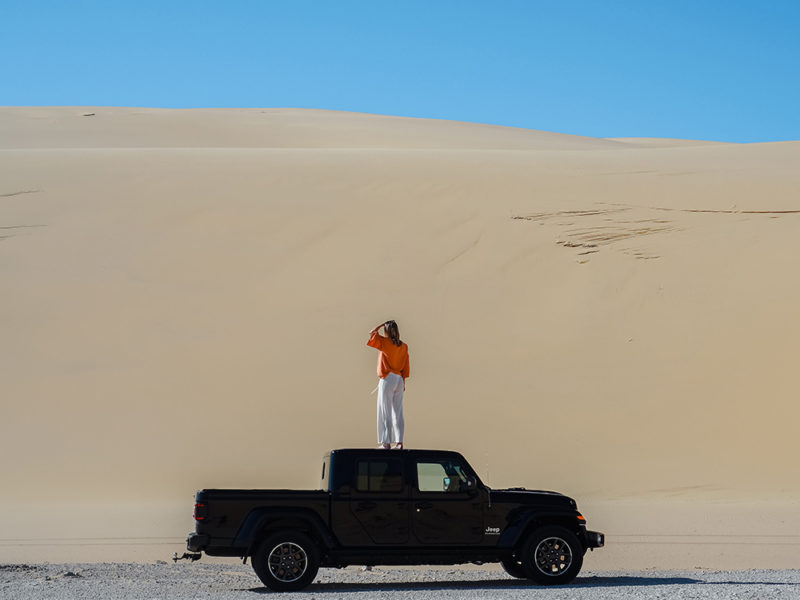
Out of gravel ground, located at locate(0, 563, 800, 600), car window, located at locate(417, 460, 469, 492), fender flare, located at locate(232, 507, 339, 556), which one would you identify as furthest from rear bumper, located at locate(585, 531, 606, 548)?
fender flare, located at locate(232, 507, 339, 556)

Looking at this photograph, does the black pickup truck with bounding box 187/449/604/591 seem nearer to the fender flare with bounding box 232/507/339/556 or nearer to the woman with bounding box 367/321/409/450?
the fender flare with bounding box 232/507/339/556

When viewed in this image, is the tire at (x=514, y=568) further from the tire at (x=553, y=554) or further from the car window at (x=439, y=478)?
the car window at (x=439, y=478)

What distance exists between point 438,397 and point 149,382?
4261 mm

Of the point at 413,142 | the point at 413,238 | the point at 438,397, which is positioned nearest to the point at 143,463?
the point at 438,397

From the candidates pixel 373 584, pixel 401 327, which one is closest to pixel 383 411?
pixel 373 584

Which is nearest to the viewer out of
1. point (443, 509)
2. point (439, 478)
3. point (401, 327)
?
point (443, 509)

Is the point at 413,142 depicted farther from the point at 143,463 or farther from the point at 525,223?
the point at 143,463

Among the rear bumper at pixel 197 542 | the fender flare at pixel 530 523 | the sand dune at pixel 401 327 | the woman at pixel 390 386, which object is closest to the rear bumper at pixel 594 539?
the fender flare at pixel 530 523

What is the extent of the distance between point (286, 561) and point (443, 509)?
1.36m

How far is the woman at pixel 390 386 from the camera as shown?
1078cm

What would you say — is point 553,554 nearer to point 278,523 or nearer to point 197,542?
point 278,523

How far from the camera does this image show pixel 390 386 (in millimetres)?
10812

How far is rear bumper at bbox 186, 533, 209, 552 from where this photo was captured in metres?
8.43

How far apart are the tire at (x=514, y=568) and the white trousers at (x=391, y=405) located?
183 cm
